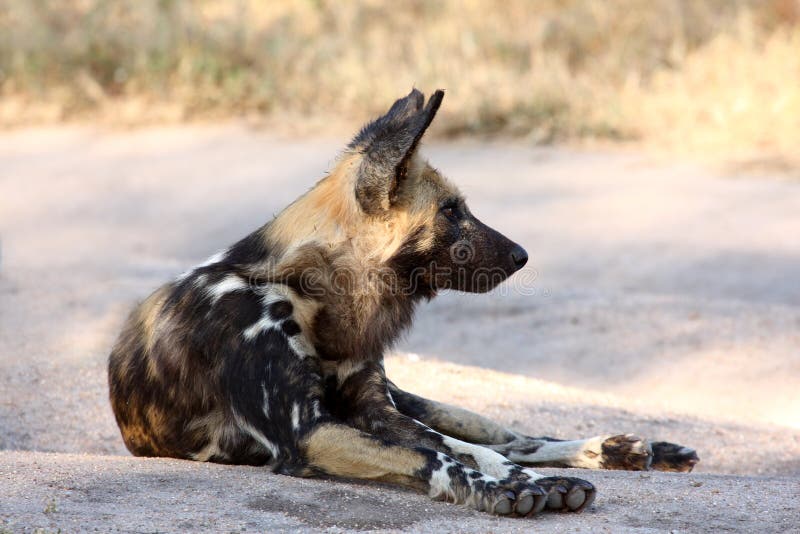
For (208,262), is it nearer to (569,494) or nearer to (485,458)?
(485,458)

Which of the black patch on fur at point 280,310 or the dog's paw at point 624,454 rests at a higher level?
the black patch on fur at point 280,310

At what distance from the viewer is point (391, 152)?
3.40 metres

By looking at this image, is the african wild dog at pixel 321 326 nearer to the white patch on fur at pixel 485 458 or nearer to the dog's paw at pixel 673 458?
the white patch on fur at pixel 485 458

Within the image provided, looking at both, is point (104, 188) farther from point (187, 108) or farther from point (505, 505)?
point (505, 505)

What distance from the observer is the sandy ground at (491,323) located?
9.80 feet

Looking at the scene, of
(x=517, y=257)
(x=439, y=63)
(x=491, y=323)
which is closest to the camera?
(x=517, y=257)

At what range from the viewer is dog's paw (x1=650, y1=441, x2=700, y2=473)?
3885 millimetres

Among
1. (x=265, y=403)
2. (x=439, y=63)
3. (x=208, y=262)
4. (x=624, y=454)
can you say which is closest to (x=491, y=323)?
(x=624, y=454)

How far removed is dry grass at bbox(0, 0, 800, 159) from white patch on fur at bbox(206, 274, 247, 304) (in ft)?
21.4

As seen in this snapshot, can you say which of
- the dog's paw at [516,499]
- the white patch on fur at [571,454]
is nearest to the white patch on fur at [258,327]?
the dog's paw at [516,499]

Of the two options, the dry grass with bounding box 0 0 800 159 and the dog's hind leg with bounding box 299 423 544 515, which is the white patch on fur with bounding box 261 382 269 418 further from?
the dry grass with bounding box 0 0 800 159

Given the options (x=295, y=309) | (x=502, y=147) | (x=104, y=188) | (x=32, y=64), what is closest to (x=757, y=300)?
(x=502, y=147)

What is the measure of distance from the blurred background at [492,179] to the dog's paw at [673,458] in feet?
1.51

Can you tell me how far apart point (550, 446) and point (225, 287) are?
1302 millimetres
